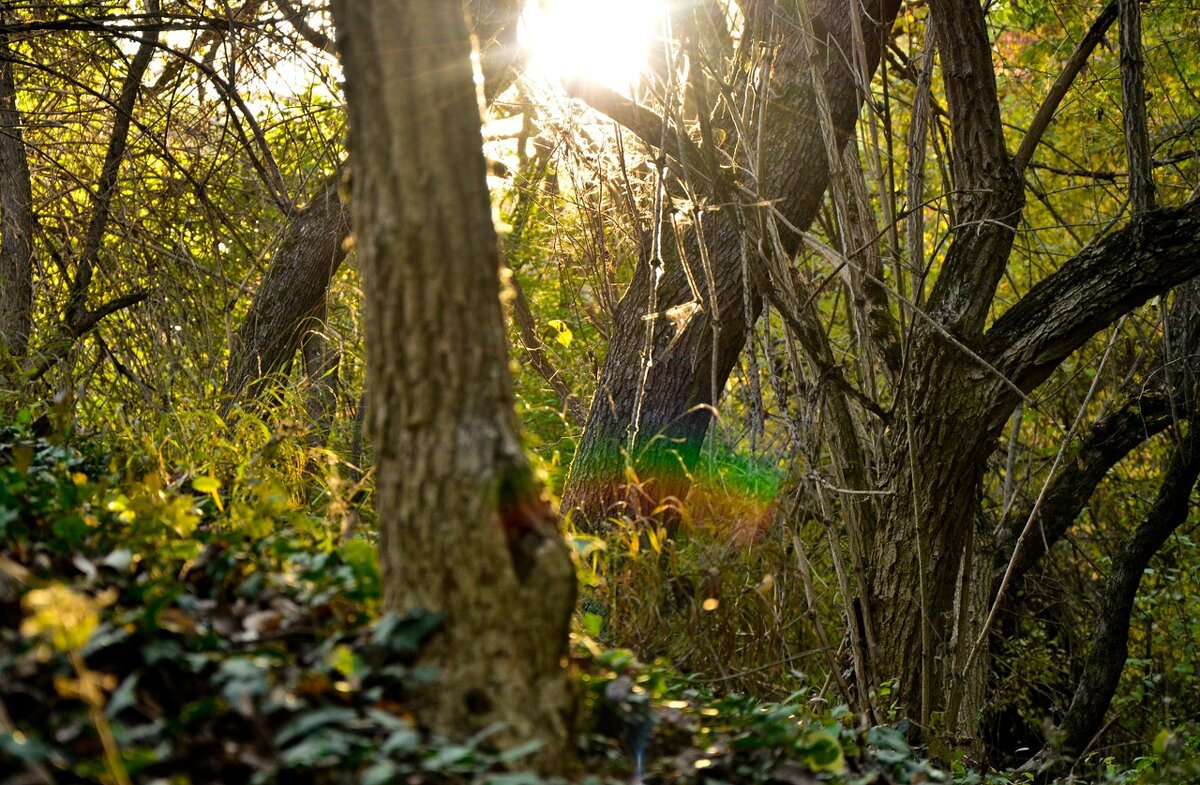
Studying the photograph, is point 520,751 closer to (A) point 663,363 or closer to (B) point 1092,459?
(A) point 663,363

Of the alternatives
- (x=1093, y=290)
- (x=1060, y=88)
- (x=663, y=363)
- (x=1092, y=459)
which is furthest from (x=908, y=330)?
(x=1092, y=459)

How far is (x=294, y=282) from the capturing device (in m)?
6.80

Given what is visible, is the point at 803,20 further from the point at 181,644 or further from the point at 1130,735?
the point at 1130,735

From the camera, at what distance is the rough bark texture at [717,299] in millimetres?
4879

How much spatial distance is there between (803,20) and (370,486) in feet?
7.37

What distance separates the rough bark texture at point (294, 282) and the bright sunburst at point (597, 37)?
99.5 inches

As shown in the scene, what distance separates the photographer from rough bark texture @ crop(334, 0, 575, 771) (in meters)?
2.00

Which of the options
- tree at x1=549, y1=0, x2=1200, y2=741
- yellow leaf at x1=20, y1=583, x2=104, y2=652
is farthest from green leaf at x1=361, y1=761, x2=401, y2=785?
tree at x1=549, y1=0, x2=1200, y2=741

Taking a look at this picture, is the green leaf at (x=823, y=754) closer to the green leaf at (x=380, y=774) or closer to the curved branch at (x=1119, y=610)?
the green leaf at (x=380, y=774)

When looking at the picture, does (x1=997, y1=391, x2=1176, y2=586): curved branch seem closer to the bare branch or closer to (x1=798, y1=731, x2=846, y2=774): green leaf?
the bare branch

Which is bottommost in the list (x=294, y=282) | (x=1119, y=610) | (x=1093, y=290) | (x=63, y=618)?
(x=1119, y=610)

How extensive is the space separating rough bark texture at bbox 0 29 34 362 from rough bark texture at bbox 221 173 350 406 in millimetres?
1133

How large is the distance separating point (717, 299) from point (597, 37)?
1209 millimetres

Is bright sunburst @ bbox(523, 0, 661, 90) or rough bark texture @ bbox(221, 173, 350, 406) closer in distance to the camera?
bright sunburst @ bbox(523, 0, 661, 90)
